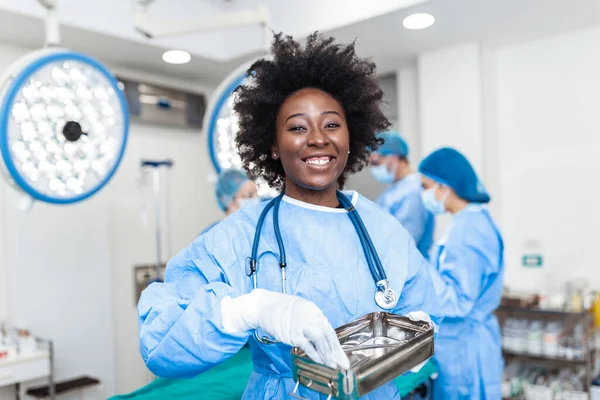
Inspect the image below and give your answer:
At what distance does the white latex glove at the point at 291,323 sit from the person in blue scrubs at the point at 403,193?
211 cm

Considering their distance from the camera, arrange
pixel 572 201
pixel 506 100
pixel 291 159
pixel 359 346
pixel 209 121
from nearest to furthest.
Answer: pixel 359 346, pixel 291 159, pixel 209 121, pixel 572 201, pixel 506 100

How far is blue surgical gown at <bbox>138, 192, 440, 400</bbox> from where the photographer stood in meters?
0.88

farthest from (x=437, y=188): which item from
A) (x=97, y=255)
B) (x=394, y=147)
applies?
(x=97, y=255)


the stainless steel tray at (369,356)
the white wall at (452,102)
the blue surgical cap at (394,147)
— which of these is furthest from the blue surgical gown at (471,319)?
the white wall at (452,102)

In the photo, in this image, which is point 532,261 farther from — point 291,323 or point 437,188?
point 291,323

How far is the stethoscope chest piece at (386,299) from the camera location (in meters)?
1.06

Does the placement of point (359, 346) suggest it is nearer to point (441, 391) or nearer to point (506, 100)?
point (441, 391)

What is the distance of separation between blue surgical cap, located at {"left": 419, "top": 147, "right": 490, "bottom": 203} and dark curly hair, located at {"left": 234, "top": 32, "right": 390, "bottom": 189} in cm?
91

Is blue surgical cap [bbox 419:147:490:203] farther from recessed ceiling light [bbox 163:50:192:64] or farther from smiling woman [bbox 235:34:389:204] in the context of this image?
recessed ceiling light [bbox 163:50:192:64]

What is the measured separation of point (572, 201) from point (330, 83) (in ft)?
8.07

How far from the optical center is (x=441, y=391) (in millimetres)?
1989

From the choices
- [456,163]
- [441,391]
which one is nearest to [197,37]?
[456,163]

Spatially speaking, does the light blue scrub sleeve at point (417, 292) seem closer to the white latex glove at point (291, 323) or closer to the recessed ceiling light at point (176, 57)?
the white latex glove at point (291, 323)

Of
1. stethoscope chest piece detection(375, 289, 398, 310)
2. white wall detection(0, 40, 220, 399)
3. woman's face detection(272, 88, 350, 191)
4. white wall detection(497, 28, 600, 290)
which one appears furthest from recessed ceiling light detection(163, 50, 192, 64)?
stethoscope chest piece detection(375, 289, 398, 310)
